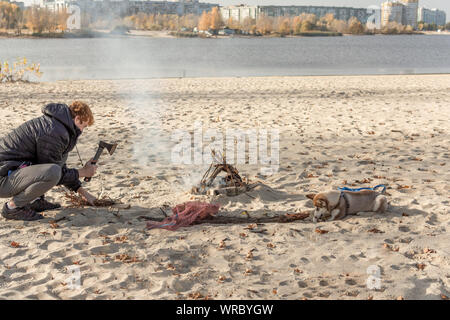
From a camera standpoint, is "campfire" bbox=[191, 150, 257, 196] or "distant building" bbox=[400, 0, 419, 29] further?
"distant building" bbox=[400, 0, 419, 29]

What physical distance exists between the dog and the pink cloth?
94cm

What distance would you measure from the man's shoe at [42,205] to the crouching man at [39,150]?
9.7 inches

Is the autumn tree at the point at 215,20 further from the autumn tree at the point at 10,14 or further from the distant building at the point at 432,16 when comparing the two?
the distant building at the point at 432,16

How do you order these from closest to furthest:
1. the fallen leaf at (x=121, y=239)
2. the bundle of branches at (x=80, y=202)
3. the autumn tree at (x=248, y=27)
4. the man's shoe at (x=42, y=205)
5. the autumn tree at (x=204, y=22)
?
the fallen leaf at (x=121, y=239) < the man's shoe at (x=42, y=205) < the bundle of branches at (x=80, y=202) < the autumn tree at (x=204, y=22) < the autumn tree at (x=248, y=27)

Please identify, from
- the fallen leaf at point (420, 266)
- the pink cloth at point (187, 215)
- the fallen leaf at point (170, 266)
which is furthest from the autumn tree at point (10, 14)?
the fallen leaf at point (420, 266)

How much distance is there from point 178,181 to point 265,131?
3.20m

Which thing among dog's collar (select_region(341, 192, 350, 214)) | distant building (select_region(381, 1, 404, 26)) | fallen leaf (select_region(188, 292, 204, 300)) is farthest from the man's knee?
distant building (select_region(381, 1, 404, 26))

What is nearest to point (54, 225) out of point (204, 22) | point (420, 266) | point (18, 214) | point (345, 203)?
point (18, 214)

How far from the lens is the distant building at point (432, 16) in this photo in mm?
129625

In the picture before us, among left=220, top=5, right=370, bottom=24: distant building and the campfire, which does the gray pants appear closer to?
the campfire

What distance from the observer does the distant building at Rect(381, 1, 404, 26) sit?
8756 centimetres

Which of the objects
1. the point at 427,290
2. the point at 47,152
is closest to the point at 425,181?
the point at 427,290

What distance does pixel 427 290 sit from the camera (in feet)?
10.0

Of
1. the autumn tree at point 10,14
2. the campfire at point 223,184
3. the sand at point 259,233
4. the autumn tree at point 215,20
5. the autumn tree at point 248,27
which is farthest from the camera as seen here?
the autumn tree at point 248,27
